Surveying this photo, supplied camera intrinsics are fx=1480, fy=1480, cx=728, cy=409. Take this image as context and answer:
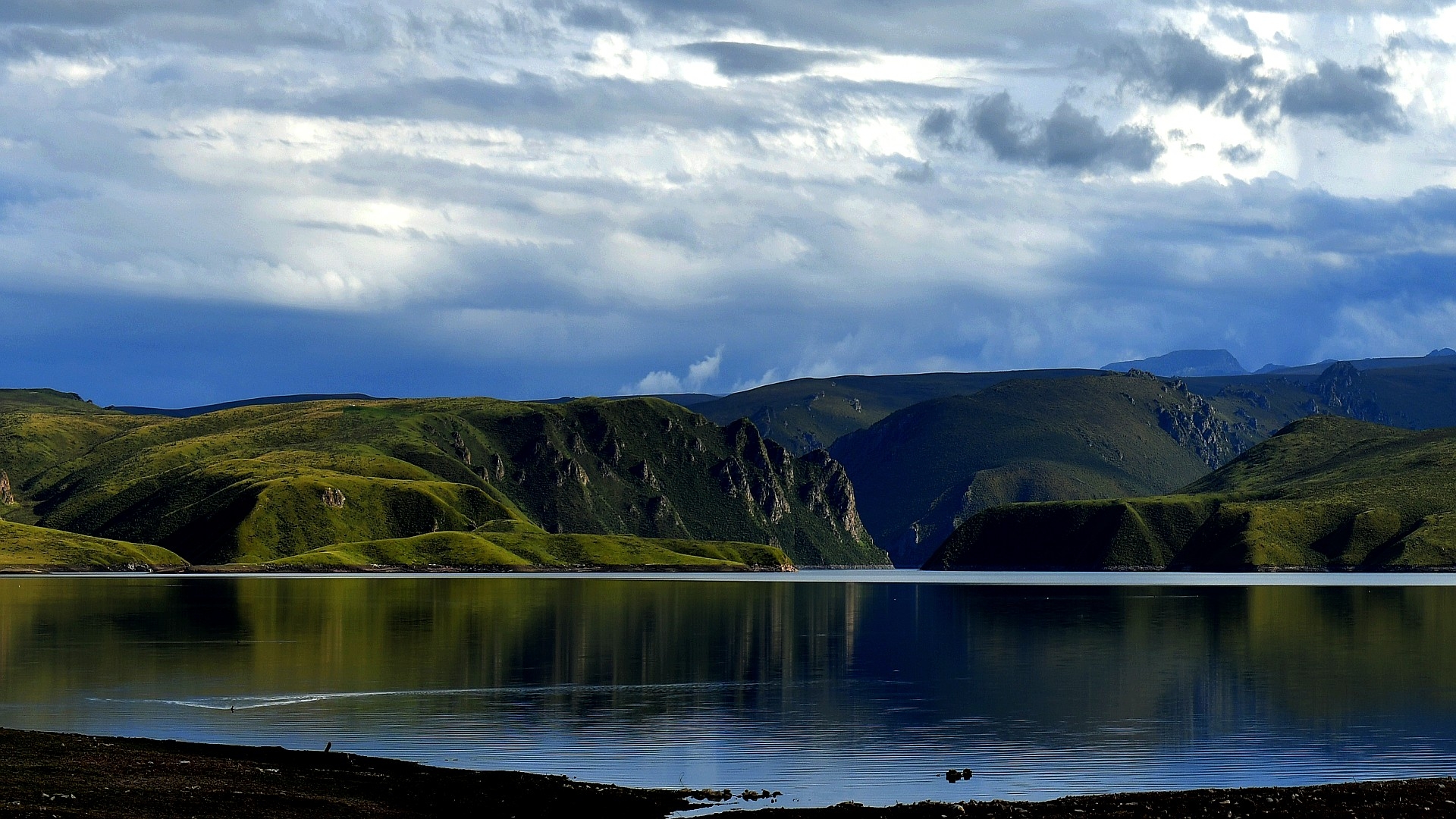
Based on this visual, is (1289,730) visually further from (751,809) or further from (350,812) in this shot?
(350,812)

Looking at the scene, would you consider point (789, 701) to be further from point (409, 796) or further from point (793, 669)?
point (409, 796)

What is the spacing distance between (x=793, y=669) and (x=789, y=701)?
80.0ft

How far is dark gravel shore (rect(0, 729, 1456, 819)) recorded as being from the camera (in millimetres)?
51344

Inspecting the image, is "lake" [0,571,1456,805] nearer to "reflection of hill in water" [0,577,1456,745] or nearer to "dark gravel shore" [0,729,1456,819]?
"reflection of hill in water" [0,577,1456,745]

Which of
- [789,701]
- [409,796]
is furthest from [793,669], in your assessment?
[409,796]

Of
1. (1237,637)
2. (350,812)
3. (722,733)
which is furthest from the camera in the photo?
(1237,637)

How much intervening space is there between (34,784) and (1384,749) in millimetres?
61638

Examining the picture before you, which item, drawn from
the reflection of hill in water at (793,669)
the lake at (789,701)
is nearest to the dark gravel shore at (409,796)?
the lake at (789,701)

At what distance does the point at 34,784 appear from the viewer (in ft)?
174

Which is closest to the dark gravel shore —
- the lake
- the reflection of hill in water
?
the lake

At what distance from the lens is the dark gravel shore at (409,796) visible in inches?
2021

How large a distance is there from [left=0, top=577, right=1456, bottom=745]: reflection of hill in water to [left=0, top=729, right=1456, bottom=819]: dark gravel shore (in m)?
19.9

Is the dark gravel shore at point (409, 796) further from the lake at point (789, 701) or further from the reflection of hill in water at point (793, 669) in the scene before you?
the reflection of hill in water at point (793, 669)

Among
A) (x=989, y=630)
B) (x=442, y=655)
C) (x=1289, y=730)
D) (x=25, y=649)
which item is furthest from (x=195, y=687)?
(x=989, y=630)
